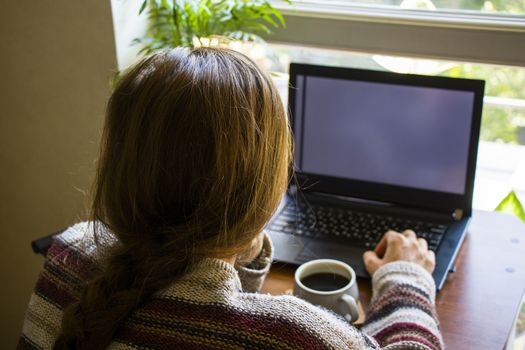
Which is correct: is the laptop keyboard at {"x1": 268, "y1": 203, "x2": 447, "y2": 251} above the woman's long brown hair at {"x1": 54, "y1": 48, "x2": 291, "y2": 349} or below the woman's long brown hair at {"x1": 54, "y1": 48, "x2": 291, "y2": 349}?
below

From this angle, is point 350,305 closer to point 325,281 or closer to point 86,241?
point 325,281

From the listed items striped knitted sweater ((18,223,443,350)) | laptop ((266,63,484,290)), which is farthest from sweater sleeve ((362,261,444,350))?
laptop ((266,63,484,290))

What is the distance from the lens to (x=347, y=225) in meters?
1.25

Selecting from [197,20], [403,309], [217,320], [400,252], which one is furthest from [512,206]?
[217,320]

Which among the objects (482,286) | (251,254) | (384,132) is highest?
(384,132)

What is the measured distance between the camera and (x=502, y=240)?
1211 millimetres

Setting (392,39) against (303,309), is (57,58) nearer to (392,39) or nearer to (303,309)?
(392,39)

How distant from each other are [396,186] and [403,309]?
16.3 inches

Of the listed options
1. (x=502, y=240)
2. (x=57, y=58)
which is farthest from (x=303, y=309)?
(x=57, y=58)

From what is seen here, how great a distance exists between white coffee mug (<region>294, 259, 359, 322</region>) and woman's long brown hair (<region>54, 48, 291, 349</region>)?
21 cm

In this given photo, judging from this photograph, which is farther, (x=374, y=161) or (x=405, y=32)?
(x=405, y=32)

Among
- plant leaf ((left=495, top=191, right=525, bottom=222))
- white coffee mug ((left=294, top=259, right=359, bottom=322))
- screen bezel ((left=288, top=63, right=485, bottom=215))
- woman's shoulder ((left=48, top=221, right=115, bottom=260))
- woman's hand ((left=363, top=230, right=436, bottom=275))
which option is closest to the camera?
woman's shoulder ((left=48, top=221, right=115, bottom=260))

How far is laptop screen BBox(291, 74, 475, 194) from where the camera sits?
3.97 feet

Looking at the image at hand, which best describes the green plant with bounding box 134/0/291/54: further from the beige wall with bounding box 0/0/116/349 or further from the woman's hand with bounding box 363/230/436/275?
the woman's hand with bounding box 363/230/436/275
